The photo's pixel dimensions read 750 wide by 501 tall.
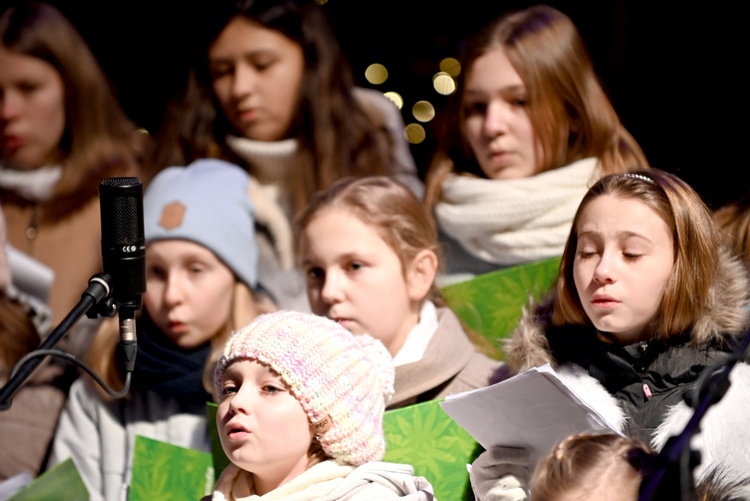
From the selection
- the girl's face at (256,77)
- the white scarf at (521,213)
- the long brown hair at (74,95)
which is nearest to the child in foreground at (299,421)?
the white scarf at (521,213)

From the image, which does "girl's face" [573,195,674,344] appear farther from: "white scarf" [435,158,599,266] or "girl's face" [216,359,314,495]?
"white scarf" [435,158,599,266]

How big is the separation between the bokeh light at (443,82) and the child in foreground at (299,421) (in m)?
2.17

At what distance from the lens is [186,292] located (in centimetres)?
341

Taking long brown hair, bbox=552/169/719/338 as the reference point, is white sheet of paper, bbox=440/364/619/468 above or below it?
below

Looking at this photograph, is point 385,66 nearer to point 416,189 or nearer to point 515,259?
point 416,189

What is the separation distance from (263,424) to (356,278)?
779mm

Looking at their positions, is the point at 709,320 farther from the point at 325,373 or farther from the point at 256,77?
the point at 256,77

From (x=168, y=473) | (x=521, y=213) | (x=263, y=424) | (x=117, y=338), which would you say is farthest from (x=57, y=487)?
(x=521, y=213)

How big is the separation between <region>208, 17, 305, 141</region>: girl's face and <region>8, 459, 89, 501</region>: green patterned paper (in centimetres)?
151

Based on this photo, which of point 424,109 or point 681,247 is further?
point 424,109

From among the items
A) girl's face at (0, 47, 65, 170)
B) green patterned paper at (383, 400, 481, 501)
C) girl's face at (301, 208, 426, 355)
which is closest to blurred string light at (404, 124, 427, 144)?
girl's face at (0, 47, 65, 170)

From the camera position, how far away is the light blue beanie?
347cm

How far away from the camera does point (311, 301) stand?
10.4ft

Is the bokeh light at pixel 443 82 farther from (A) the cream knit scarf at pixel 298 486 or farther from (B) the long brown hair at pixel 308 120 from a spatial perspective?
(A) the cream knit scarf at pixel 298 486
